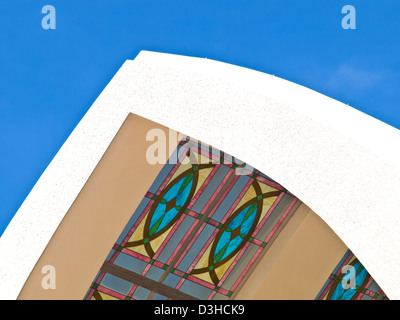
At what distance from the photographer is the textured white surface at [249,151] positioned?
4.30 metres

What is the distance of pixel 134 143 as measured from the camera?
15.4 ft

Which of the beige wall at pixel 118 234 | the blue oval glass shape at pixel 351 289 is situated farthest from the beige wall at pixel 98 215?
the blue oval glass shape at pixel 351 289

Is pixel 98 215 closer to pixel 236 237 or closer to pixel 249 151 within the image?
pixel 236 237

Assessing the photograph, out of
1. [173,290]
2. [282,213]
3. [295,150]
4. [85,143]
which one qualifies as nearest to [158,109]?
[85,143]

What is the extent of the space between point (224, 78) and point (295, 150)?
816 millimetres

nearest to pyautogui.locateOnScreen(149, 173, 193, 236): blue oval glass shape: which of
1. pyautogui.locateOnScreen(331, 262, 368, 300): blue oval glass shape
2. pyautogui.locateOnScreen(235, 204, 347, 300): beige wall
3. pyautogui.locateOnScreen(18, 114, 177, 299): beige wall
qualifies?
pyautogui.locateOnScreen(18, 114, 177, 299): beige wall

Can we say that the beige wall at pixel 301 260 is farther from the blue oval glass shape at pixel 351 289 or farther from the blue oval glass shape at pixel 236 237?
the blue oval glass shape at pixel 351 289

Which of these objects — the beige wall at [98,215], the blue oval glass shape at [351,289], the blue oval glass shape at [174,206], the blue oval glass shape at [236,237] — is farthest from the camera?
the blue oval glass shape at [351,289]

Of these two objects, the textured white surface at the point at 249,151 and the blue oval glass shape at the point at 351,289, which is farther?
the blue oval glass shape at the point at 351,289

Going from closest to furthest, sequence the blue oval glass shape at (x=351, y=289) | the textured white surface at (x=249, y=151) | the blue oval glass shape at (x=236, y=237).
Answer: the textured white surface at (x=249, y=151) < the blue oval glass shape at (x=236, y=237) < the blue oval glass shape at (x=351, y=289)

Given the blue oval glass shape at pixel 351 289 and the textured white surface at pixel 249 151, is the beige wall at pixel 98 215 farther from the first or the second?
the blue oval glass shape at pixel 351 289

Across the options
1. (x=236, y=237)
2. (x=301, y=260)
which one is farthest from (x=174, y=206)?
(x=301, y=260)

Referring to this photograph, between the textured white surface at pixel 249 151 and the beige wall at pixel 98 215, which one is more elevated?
the textured white surface at pixel 249 151

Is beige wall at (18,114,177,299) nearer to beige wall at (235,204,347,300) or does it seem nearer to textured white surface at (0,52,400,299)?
textured white surface at (0,52,400,299)
